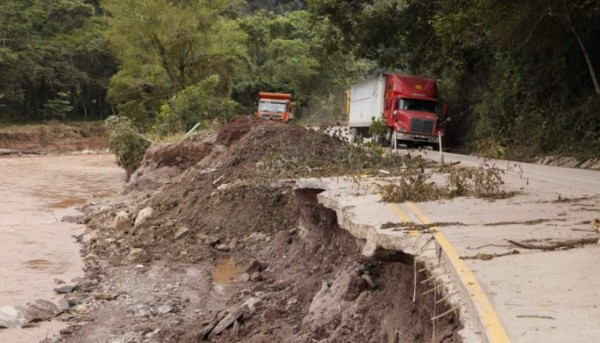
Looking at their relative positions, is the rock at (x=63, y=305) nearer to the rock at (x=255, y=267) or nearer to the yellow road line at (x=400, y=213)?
the rock at (x=255, y=267)

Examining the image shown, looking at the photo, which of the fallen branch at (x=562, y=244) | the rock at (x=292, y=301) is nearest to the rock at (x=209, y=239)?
the rock at (x=292, y=301)

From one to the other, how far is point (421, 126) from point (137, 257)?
17.4 metres

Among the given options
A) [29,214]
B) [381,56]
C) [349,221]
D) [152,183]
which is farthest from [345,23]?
[349,221]

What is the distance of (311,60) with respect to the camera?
66438 millimetres

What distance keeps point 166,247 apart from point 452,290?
9.96m

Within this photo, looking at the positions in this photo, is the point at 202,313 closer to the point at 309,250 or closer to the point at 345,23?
the point at 309,250

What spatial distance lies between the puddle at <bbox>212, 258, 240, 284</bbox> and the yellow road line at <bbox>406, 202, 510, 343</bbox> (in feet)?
20.0

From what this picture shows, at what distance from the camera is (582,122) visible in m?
21.0

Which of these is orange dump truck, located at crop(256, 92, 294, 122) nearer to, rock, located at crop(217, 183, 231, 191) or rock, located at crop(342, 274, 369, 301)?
rock, located at crop(217, 183, 231, 191)

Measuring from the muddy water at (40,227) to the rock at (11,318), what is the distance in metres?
0.19

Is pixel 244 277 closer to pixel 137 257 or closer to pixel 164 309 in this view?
pixel 164 309

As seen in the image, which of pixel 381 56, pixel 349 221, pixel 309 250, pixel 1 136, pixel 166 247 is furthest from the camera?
pixel 1 136

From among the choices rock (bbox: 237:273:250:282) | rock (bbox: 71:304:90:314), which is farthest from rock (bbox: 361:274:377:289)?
rock (bbox: 71:304:90:314)

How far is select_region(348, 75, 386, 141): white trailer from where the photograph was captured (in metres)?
30.9
